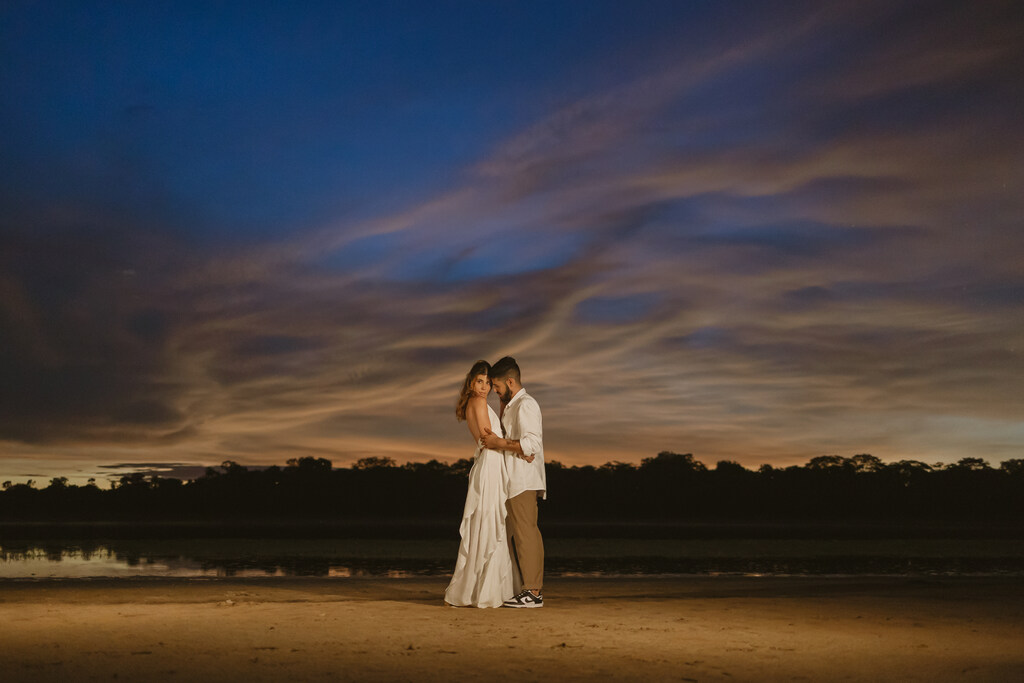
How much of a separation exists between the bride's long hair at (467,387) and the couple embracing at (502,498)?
1 centimetres

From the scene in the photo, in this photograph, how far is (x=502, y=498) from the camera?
11.8 m

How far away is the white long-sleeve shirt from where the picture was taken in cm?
1142

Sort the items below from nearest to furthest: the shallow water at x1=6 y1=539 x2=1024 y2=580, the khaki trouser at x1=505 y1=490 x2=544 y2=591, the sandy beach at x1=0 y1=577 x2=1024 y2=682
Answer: the sandy beach at x1=0 y1=577 x2=1024 y2=682 < the khaki trouser at x1=505 y1=490 x2=544 y2=591 < the shallow water at x1=6 y1=539 x2=1024 y2=580

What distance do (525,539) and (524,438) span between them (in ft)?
3.74

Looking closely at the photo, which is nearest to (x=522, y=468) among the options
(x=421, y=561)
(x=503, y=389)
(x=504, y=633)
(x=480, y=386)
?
(x=503, y=389)

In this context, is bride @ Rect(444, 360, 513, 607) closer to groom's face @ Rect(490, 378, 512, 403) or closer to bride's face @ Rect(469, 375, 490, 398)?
bride's face @ Rect(469, 375, 490, 398)

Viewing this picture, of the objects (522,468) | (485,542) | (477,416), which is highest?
(477,416)

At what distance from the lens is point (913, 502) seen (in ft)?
267

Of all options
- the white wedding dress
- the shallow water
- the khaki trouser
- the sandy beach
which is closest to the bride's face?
the white wedding dress

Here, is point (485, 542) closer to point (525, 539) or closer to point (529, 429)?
point (525, 539)

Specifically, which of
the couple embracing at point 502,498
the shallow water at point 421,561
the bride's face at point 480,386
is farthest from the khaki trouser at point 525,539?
the shallow water at point 421,561

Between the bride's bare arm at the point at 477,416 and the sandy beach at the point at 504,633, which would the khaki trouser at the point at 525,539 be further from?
the bride's bare arm at the point at 477,416

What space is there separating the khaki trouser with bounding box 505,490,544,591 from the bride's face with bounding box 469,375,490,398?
1245 mm

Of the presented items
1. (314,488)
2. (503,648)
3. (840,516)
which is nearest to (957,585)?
(503,648)
